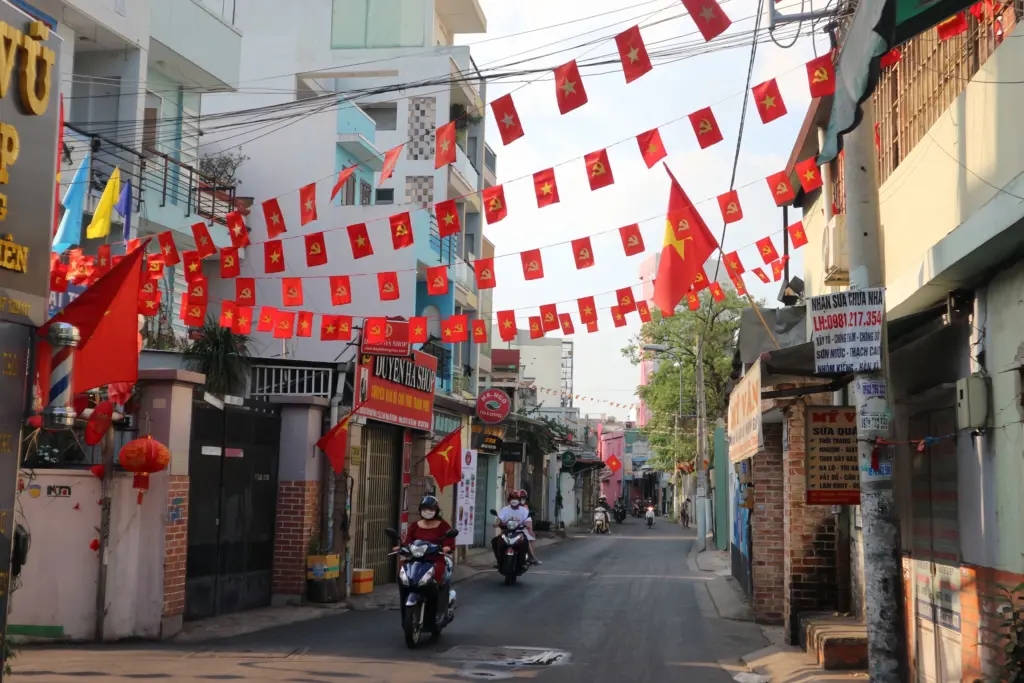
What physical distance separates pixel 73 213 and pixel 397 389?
7063 millimetres

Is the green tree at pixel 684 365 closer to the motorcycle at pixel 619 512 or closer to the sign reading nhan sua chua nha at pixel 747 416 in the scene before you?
the motorcycle at pixel 619 512

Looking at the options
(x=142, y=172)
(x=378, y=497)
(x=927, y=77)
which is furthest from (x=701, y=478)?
(x=927, y=77)

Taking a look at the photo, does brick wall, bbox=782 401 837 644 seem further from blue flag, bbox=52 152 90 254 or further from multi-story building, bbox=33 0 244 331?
multi-story building, bbox=33 0 244 331

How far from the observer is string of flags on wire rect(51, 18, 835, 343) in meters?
10.8

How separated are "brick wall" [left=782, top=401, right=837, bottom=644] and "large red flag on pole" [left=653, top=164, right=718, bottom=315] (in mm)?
2843

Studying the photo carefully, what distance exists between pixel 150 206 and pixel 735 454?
40.2 ft

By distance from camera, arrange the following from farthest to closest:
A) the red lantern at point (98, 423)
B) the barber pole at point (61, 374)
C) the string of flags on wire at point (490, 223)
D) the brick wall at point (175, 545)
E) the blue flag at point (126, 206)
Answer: the blue flag at point (126, 206), the brick wall at point (175, 545), the red lantern at point (98, 423), the string of flags on wire at point (490, 223), the barber pole at point (61, 374)

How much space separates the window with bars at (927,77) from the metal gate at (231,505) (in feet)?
29.6

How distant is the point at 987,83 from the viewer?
7.48 m

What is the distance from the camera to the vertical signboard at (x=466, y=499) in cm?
2622

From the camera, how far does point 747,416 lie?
10.7 metres

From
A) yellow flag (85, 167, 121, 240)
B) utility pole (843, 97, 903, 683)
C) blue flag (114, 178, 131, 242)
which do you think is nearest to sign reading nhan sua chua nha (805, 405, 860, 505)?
utility pole (843, 97, 903, 683)

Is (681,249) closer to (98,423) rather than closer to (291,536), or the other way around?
(98,423)

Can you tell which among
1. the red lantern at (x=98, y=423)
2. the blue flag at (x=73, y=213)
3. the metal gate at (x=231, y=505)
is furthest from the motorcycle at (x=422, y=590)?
the blue flag at (x=73, y=213)
